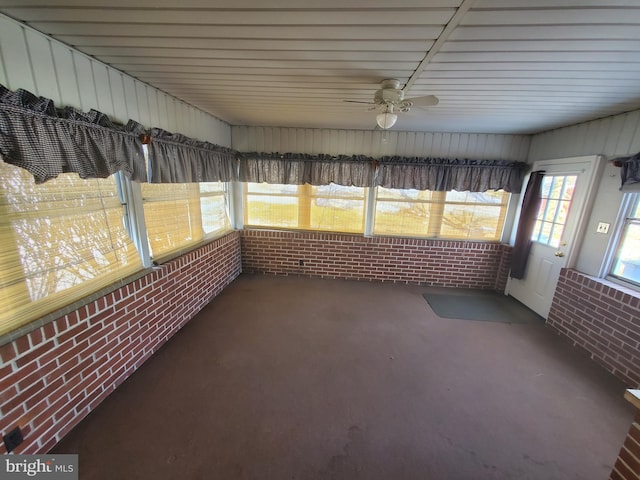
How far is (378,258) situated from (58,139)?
3751mm

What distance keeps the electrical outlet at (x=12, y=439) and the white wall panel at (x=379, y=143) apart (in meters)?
3.60

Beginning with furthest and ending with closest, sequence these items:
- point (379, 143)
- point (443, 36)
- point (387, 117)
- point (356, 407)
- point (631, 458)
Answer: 1. point (379, 143)
2. point (387, 117)
3. point (356, 407)
4. point (443, 36)
5. point (631, 458)

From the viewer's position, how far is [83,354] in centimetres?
167

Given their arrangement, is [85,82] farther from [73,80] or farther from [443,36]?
[443,36]

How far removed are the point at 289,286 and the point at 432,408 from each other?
2.46 metres

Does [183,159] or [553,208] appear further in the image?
[553,208]

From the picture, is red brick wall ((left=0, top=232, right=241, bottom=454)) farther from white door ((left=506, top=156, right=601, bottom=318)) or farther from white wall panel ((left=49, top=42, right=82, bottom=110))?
white door ((left=506, top=156, right=601, bottom=318))

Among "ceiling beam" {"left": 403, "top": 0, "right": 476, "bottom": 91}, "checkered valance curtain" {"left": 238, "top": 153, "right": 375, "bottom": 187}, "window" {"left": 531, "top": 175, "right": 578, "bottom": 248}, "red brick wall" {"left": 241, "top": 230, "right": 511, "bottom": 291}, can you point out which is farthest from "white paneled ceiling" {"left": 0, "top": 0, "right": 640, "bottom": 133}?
"red brick wall" {"left": 241, "top": 230, "right": 511, "bottom": 291}

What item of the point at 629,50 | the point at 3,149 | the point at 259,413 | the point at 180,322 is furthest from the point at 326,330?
the point at 629,50

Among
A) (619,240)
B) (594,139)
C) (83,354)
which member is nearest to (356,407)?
(83,354)

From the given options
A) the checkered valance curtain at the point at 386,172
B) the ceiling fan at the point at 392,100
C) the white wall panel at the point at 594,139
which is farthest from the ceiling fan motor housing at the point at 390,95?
the white wall panel at the point at 594,139

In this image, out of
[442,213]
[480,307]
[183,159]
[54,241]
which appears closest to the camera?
[54,241]

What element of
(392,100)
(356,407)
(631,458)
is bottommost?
(356,407)

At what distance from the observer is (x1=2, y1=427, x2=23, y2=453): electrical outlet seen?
1298 mm
